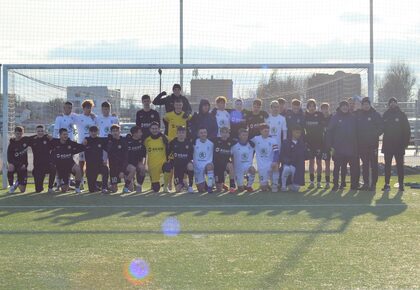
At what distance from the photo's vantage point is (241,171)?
11.4 meters

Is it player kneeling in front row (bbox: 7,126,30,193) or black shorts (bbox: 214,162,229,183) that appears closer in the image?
black shorts (bbox: 214,162,229,183)

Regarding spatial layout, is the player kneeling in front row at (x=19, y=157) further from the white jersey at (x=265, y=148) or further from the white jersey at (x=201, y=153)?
the white jersey at (x=265, y=148)

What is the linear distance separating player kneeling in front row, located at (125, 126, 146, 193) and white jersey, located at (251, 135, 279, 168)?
2.26 m

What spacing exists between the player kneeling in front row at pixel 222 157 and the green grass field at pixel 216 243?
4.31 ft

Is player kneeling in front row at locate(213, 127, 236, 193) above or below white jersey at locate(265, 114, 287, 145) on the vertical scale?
below

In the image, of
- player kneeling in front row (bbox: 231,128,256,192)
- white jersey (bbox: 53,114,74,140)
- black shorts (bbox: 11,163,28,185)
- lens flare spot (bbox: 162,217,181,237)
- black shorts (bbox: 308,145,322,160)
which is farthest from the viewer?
black shorts (bbox: 308,145,322,160)

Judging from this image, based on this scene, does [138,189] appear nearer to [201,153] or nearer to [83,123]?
[201,153]

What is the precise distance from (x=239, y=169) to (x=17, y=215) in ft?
15.0

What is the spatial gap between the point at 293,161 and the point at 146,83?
4.32 meters

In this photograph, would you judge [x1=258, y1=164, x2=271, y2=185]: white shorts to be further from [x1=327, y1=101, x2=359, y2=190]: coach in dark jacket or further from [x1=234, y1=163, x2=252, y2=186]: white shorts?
[x1=327, y1=101, x2=359, y2=190]: coach in dark jacket

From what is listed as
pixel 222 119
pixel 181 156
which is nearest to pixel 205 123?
pixel 222 119

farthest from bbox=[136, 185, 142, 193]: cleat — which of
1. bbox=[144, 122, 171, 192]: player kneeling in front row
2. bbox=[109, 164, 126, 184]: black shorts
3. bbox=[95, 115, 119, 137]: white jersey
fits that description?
bbox=[95, 115, 119, 137]: white jersey

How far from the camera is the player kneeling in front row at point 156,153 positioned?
→ 11.3m

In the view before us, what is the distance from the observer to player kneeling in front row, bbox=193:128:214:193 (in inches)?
439
